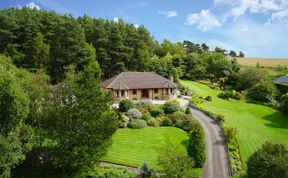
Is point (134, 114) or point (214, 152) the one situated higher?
point (134, 114)

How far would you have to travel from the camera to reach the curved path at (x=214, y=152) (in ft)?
95.7

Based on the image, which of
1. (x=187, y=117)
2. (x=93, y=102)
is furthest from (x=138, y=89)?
(x=93, y=102)

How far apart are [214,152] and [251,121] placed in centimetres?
1485

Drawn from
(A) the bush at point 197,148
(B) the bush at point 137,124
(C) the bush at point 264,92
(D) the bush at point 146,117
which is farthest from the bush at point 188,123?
(C) the bush at point 264,92

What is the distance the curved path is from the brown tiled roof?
12.6 meters

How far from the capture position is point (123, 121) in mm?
39781

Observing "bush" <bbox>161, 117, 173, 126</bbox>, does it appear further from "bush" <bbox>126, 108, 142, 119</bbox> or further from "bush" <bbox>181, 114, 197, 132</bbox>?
"bush" <bbox>126, 108, 142, 119</bbox>

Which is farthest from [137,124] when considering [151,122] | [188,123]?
[188,123]

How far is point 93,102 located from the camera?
1048 inches

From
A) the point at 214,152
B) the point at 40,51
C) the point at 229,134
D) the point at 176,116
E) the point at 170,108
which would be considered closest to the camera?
the point at 214,152

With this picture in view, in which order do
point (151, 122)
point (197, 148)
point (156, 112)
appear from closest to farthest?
1. point (197, 148)
2. point (151, 122)
3. point (156, 112)

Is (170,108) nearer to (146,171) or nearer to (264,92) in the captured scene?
(146,171)

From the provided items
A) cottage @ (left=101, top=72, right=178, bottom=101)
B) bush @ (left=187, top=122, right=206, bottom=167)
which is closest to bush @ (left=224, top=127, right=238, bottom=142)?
bush @ (left=187, top=122, right=206, bottom=167)

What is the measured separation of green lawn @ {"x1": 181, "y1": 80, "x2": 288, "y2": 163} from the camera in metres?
36.9
